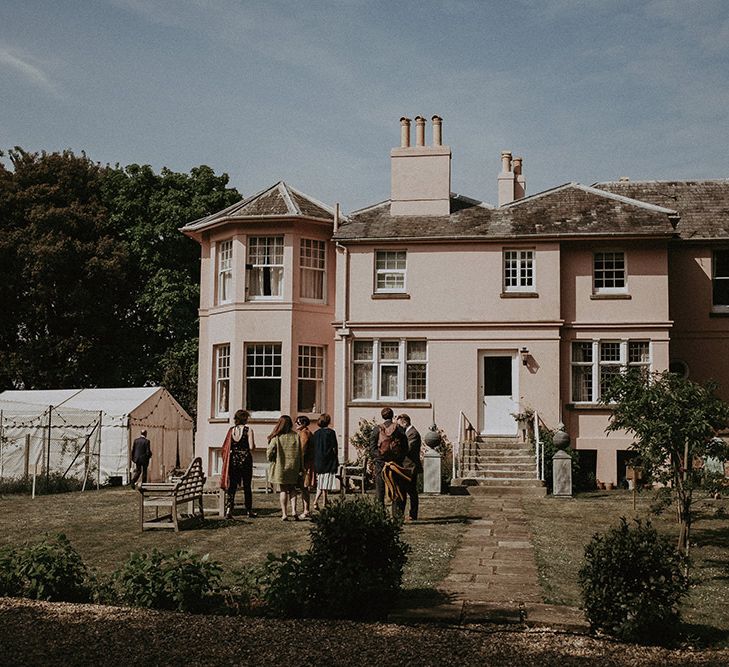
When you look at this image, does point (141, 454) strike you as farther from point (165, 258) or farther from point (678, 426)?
point (678, 426)

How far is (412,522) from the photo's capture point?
16.1 metres

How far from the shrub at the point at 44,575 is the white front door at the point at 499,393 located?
17059 mm

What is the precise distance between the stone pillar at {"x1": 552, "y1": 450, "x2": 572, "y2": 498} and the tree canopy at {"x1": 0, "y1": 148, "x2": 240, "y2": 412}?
2065 cm

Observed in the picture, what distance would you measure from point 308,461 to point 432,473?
5.22 metres

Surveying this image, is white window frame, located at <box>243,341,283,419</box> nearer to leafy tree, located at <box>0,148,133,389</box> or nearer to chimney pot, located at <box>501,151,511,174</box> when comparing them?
chimney pot, located at <box>501,151,511,174</box>

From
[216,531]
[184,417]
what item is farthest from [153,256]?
[216,531]

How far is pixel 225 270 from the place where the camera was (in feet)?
89.7

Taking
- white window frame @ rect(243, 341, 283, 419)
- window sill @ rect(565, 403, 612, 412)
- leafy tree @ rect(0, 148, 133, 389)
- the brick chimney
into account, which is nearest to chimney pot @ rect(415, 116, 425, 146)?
the brick chimney

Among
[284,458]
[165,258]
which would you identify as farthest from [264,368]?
[165,258]

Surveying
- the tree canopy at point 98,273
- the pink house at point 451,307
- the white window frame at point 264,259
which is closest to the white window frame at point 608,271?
the pink house at point 451,307

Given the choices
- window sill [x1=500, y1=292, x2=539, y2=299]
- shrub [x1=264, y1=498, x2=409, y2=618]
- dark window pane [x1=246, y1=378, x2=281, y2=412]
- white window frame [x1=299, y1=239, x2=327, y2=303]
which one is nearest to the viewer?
shrub [x1=264, y1=498, x2=409, y2=618]

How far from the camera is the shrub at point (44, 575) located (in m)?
9.59

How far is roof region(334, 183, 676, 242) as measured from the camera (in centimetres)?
2559

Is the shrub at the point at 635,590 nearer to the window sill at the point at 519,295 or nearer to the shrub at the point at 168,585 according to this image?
the shrub at the point at 168,585
